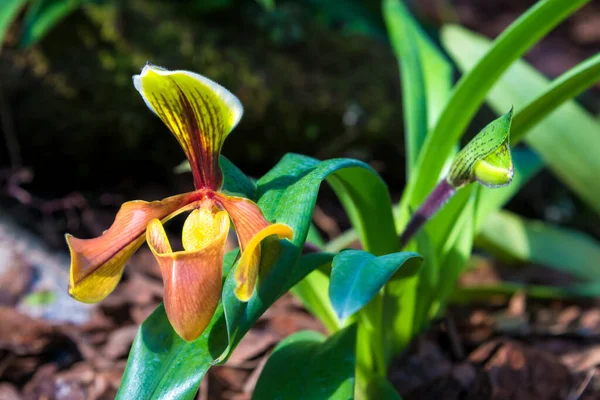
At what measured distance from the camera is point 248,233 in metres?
0.65

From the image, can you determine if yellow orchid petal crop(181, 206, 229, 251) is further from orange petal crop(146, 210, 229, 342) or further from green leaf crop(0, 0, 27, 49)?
green leaf crop(0, 0, 27, 49)

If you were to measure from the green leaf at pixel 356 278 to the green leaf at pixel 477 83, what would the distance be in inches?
13.7

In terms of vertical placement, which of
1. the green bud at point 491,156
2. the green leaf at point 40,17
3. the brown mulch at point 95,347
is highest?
the green leaf at point 40,17

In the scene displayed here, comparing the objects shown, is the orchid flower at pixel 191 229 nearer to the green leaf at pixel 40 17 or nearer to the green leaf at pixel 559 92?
the green leaf at pixel 559 92

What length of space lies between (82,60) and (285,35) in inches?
26.4

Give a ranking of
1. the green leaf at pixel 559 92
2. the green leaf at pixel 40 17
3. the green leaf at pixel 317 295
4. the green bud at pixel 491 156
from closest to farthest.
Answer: the green bud at pixel 491 156 → the green leaf at pixel 559 92 → the green leaf at pixel 317 295 → the green leaf at pixel 40 17

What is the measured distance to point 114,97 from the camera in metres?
1.69

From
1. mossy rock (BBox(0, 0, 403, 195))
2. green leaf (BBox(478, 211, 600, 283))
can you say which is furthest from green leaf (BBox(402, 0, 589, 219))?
mossy rock (BBox(0, 0, 403, 195))

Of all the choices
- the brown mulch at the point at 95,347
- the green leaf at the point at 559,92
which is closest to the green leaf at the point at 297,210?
the green leaf at the point at 559,92

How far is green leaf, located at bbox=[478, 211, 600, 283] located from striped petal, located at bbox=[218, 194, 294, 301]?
1042 mm

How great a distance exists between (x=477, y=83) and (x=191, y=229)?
0.58m

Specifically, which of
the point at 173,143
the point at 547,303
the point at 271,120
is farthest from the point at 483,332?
the point at 173,143

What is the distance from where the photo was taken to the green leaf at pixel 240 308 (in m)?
0.63

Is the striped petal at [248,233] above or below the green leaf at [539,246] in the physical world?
above
